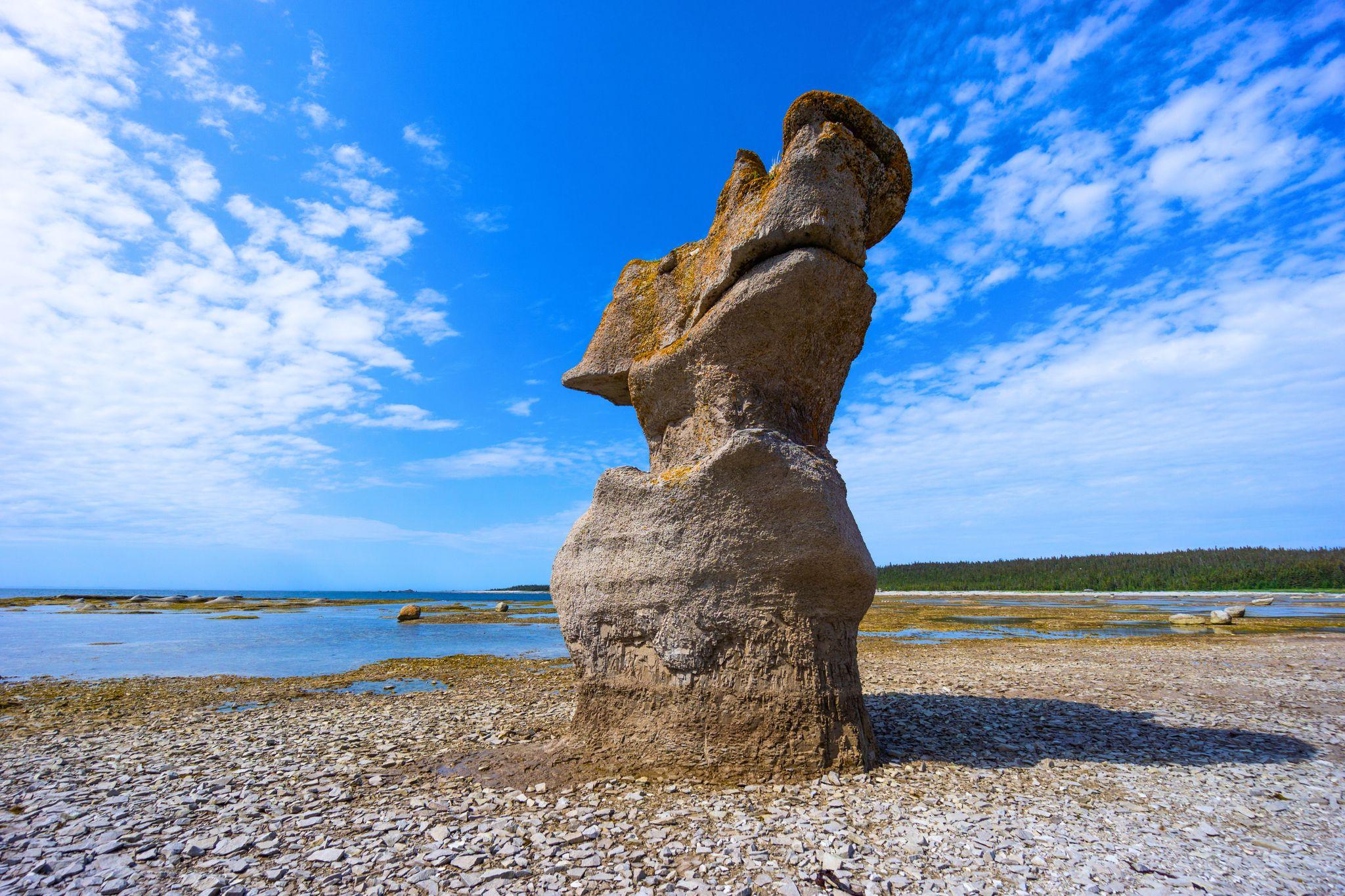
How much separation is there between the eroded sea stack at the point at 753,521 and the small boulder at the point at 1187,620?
28419 millimetres

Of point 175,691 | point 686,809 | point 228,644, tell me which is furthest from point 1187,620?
point 228,644

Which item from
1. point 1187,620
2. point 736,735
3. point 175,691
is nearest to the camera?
point 736,735

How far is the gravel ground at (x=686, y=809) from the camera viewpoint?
426cm

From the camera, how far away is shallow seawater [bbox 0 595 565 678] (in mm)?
16500

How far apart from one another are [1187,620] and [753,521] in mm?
30732

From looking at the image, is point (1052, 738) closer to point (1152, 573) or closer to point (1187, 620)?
point (1187, 620)

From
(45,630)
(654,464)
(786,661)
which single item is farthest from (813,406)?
(45,630)

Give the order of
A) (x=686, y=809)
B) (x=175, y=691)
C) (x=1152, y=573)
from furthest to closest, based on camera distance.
→ (x=1152, y=573)
(x=175, y=691)
(x=686, y=809)

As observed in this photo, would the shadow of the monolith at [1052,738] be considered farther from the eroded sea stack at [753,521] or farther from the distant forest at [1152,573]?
the distant forest at [1152,573]

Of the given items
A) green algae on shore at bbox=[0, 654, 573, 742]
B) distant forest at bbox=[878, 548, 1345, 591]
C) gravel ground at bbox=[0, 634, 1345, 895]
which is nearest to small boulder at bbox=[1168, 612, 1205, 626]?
gravel ground at bbox=[0, 634, 1345, 895]

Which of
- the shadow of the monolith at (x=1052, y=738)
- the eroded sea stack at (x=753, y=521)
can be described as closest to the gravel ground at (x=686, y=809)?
the shadow of the monolith at (x=1052, y=738)

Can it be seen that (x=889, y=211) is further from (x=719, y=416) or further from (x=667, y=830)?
(x=667, y=830)

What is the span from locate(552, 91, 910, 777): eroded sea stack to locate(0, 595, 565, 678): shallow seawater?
41.8 feet

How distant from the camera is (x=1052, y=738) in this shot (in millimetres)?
7453
